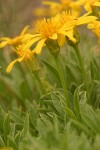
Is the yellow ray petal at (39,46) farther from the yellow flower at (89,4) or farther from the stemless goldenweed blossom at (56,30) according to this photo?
the yellow flower at (89,4)

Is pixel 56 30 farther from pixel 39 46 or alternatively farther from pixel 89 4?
pixel 89 4

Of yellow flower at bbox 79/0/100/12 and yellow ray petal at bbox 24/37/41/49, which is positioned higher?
yellow flower at bbox 79/0/100/12

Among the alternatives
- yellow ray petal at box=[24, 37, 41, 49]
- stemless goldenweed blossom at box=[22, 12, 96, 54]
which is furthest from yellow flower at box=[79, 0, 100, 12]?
yellow ray petal at box=[24, 37, 41, 49]

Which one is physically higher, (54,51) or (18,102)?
(54,51)

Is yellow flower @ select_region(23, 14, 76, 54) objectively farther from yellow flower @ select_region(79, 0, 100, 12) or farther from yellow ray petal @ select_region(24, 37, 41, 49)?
yellow flower @ select_region(79, 0, 100, 12)

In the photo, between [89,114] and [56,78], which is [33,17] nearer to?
[56,78]

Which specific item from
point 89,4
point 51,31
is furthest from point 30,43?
point 89,4

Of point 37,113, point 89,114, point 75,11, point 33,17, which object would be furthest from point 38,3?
point 89,114

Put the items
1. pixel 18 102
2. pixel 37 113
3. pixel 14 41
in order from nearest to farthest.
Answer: pixel 37 113 < pixel 14 41 < pixel 18 102

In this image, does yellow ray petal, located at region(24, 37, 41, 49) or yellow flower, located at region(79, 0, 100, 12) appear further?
yellow flower, located at region(79, 0, 100, 12)
